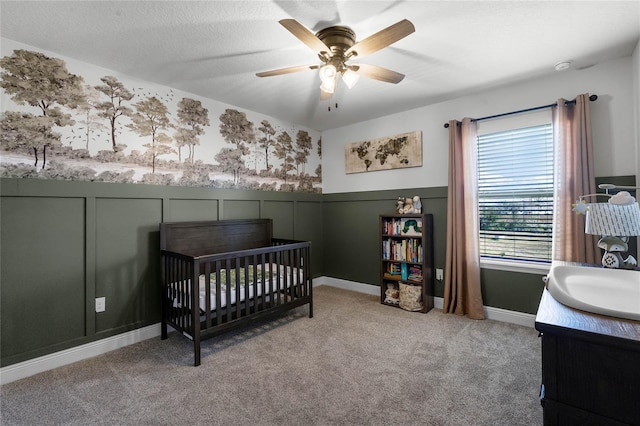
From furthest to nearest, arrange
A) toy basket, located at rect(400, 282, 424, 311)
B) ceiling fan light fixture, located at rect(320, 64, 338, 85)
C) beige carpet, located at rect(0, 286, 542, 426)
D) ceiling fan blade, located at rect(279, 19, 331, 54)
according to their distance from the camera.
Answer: toy basket, located at rect(400, 282, 424, 311), ceiling fan light fixture, located at rect(320, 64, 338, 85), beige carpet, located at rect(0, 286, 542, 426), ceiling fan blade, located at rect(279, 19, 331, 54)

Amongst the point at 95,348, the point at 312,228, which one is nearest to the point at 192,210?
the point at 95,348

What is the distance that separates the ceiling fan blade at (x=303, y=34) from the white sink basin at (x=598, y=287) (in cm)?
171

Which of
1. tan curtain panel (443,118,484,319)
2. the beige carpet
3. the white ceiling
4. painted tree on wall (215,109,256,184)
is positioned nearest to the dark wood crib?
the beige carpet


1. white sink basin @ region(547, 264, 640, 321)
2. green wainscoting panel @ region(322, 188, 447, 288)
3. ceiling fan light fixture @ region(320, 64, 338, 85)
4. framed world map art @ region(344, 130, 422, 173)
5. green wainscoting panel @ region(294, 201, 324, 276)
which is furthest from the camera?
green wainscoting panel @ region(294, 201, 324, 276)

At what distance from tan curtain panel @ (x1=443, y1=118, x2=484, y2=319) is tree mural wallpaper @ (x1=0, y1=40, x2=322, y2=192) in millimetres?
2188

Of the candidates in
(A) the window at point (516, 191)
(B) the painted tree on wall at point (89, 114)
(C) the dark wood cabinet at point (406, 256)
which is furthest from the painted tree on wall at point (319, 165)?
(B) the painted tree on wall at point (89, 114)

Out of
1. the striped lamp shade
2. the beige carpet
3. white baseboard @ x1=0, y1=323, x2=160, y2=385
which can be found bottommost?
the beige carpet

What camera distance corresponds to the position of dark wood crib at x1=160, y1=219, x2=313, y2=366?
221 centimetres

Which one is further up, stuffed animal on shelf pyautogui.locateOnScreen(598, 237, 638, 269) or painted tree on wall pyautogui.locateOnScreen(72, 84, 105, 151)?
painted tree on wall pyautogui.locateOnScreen(72, 84, 105, 151)

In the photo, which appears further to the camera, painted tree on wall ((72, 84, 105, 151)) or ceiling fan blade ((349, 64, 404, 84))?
painted tree on wall ((72, 84, 105, 151))

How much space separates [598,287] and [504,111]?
2081 millimetres

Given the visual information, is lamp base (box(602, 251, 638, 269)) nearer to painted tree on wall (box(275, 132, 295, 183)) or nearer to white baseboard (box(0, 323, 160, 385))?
painted tree on wall (box(275, 132, 295, 183))

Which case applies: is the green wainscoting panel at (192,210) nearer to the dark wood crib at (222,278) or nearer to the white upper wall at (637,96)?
the dark wood crib at (222,278)

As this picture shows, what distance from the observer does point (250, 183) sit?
3490mm
